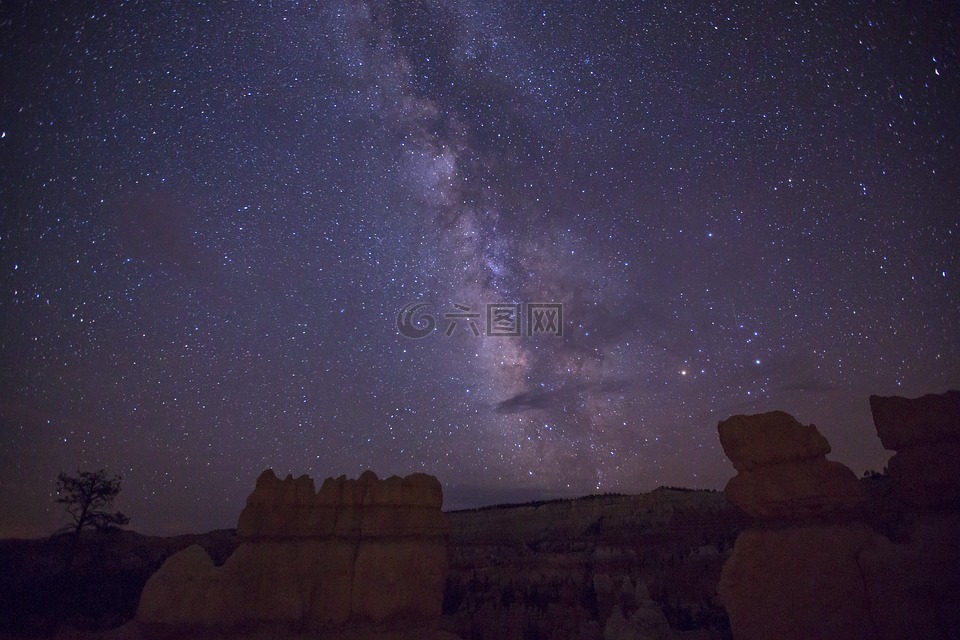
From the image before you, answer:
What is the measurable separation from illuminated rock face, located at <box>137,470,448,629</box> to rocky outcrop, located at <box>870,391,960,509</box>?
549 inches

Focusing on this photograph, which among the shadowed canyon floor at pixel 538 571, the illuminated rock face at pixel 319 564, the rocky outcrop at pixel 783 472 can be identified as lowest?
the shadowed canyon floor at pixel 538 571

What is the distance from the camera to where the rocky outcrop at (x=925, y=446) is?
1245 centimetres

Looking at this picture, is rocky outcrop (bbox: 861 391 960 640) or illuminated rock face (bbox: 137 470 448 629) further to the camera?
illuminated rock face (bbox: 137 470 448 629)

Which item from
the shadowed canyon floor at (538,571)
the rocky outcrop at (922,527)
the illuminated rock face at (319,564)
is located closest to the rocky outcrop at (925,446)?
the rocky outcrop at (922,527)

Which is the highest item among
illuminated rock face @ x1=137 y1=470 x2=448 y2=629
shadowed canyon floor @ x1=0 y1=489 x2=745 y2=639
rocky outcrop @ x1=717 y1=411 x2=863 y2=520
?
rocky outcrop @ x1=717 y1=411 x2=863 y2=520

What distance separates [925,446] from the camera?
12.9 metres

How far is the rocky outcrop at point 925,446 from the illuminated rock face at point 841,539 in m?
0.02

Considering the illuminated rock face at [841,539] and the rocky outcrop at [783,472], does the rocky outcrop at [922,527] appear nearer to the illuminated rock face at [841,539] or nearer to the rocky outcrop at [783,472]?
the illuminated rock face at [841,539]

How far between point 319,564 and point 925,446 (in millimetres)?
17899

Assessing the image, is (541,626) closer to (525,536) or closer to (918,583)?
(918,583)

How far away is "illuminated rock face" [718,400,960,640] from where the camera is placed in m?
11.8

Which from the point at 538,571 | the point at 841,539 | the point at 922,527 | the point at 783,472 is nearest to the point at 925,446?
the point at 922,527

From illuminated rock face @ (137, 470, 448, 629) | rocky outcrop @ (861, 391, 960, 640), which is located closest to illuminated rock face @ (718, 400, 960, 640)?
rocky outcrop @ (861, 391, 960, 640)

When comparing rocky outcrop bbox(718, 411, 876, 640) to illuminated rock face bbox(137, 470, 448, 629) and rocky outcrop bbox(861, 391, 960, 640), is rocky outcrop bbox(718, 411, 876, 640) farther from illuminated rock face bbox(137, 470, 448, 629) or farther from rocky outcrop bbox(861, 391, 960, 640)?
illuminated rock face bbox(137, 470, 448, 629)
